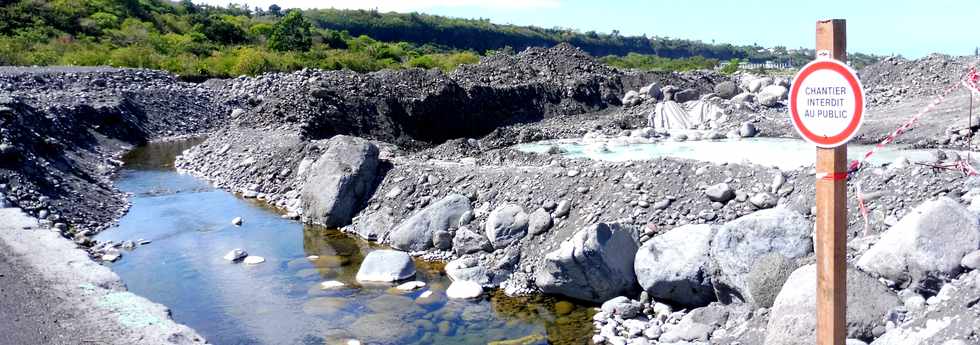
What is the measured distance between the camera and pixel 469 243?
35.7 feet

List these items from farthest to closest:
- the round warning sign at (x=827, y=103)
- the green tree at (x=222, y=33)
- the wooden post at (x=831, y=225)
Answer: the green tree at (x=222, y=33)
the wooden post at (x=831, y=225)
the round warning sign at (x=827, y=103)

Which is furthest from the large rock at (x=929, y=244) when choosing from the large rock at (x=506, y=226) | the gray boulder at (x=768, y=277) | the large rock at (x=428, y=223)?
the large rock at (x=428, y=223)

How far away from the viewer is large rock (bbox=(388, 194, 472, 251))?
11.4 meters

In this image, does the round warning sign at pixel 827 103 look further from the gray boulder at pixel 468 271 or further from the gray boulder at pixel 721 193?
the gray boulder at pixel 468 271

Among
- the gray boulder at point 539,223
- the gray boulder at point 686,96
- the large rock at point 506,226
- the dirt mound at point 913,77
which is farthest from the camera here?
the gray boulder at point 686,96

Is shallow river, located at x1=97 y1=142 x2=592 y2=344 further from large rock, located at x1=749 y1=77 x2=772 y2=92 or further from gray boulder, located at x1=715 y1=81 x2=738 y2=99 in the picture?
large rock, located at x1=749 y1=77 x2=772 y2=92

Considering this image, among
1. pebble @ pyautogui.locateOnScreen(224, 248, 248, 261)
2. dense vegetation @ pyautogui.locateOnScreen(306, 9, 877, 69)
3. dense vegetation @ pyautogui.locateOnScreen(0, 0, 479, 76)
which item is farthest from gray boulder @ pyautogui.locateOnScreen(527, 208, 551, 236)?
dense vegetation @ pyautogui.locateOnScreen(306, 9, 877, 69)

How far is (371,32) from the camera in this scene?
3445 inches

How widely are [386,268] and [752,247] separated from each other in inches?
188

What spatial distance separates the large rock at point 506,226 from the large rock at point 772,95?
15412 millimetres

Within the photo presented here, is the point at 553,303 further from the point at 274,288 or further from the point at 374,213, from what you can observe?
the point at 374,213

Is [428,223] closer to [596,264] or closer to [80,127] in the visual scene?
[596,264]

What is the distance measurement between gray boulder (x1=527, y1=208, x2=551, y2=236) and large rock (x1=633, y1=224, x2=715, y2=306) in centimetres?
190

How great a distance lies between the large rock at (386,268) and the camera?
33.0 feet
